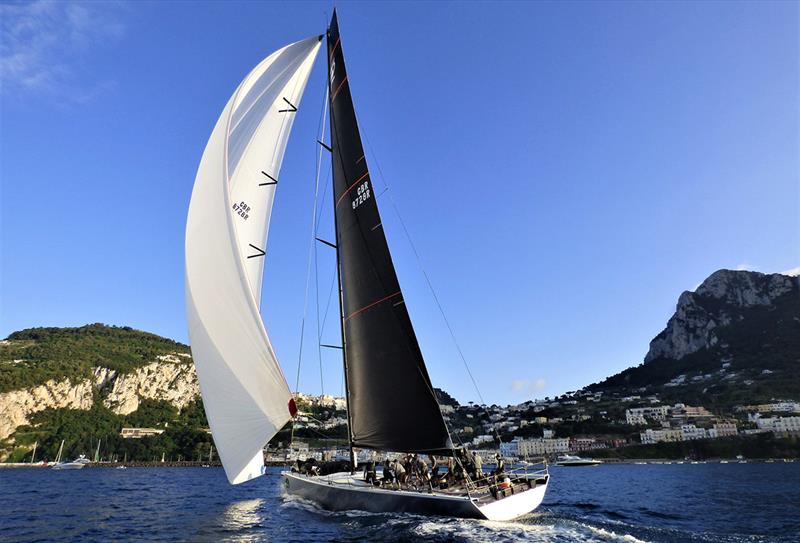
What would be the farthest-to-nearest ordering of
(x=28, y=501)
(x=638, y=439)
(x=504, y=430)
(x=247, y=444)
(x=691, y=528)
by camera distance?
1. (x=504, y=430)
2. (x=638, y=439)
3. (x=28, y=501)
4. (x=691, y=528)
5. (x=247, y=444)

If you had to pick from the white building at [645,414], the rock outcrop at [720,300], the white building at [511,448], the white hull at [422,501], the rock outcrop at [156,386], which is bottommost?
the white hull at [422,501]

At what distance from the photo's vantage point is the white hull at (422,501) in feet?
39.7

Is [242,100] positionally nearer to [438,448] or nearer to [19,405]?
[438,448]

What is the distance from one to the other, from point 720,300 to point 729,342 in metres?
18.2

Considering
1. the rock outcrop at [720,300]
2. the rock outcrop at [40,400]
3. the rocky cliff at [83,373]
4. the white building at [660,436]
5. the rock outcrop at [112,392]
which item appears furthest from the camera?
the rock outcrop at [720,300]

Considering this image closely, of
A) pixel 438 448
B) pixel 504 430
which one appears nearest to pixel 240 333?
pixel 438 448

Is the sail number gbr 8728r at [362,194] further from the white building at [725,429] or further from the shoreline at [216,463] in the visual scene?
the white building at [725,429]

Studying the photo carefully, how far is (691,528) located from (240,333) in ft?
50.1

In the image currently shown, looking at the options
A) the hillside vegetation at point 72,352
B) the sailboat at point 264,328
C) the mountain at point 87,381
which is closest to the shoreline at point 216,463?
the mountain at point 87,381

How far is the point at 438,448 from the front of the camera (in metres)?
14.5

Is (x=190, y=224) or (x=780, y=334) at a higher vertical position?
(x=780, y=334)

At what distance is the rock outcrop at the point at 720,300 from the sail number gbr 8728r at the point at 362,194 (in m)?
187

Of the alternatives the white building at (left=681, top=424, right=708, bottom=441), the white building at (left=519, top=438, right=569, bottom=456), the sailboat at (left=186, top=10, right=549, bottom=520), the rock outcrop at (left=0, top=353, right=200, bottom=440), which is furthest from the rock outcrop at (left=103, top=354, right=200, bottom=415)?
the sailboat at (left=186, top=10, right=549, bottom=520)

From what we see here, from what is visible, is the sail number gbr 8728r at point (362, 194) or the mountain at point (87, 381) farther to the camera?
the mountain at point (87, 381)
